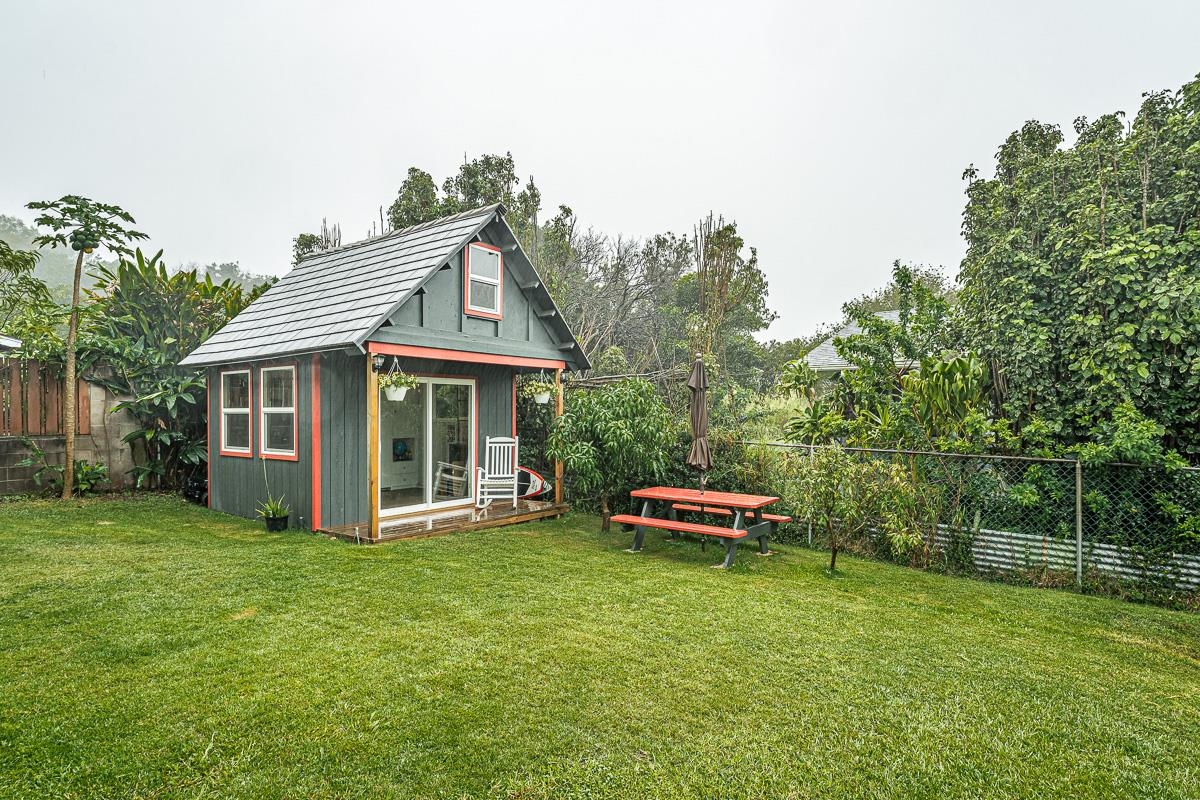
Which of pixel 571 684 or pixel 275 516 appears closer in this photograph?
pixel 571 684

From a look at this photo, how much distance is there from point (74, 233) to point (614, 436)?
7818mm

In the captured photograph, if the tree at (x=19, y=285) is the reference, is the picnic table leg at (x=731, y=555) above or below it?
below

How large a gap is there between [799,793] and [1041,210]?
6955 millimetres

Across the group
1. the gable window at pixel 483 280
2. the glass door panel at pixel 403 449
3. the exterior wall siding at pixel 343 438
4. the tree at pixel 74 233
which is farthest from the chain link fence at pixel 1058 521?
the tree at pixel 74 233

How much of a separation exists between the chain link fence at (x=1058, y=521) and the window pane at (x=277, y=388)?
260 inches

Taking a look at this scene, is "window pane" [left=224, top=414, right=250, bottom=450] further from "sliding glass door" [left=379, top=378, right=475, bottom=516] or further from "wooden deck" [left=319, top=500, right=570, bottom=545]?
"wooden deck" [left=319, top=500, right=570, bottom=545]

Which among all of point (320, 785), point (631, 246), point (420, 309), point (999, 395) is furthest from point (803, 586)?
point (631, 246)

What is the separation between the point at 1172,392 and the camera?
5734mm

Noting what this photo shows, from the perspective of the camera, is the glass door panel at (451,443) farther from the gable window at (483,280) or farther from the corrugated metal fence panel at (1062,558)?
the corrugated metal fence panel at (1062,558)

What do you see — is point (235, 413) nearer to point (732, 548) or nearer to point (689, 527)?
point (689, 527)

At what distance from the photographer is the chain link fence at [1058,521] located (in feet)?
18.1

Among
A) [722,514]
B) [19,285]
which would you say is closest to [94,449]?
[19,285]

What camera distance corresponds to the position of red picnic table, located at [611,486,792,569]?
6.37m

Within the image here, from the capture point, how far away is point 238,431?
8953mm
